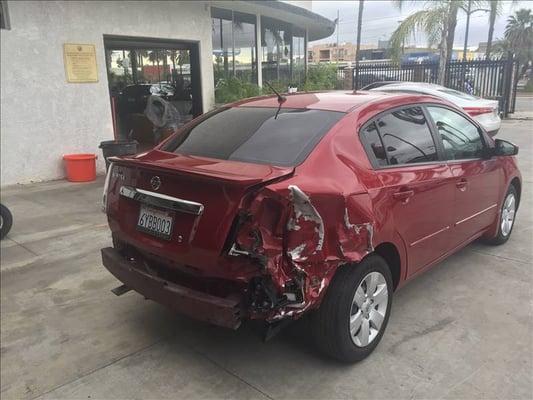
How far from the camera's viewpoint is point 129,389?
3.00 meters

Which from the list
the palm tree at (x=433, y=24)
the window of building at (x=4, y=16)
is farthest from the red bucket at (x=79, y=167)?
the palm tree at (x=433, y=24)

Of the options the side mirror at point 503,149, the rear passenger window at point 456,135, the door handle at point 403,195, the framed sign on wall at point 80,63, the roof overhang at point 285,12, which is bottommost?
the door handle at point 403,195

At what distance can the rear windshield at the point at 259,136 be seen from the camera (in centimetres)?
313

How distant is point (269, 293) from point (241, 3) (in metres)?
10.5

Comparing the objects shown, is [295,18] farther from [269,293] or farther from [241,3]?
[269,293]

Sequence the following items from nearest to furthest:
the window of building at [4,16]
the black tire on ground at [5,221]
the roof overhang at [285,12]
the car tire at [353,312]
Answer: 1. the car tire at [353,312]
2. the black tire on ground at [5,221]
3. the window of building at [4,16]
4. the roof overhang at [285,12]

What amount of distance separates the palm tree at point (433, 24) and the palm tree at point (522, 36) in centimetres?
3243

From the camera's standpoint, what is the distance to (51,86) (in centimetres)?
872

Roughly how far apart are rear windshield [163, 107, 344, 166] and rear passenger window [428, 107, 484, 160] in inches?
46.4

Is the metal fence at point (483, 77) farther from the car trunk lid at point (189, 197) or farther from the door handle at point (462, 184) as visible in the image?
the car trunk lid at point (189, 197)

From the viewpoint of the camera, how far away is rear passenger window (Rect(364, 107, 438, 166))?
3393mm

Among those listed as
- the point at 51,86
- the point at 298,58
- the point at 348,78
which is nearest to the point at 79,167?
the point at 51,86

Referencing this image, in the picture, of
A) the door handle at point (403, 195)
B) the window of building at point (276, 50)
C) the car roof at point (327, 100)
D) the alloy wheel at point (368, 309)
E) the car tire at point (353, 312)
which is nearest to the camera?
the car tire at point (353, 312)

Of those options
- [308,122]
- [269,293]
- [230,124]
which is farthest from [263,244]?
[230,124]
